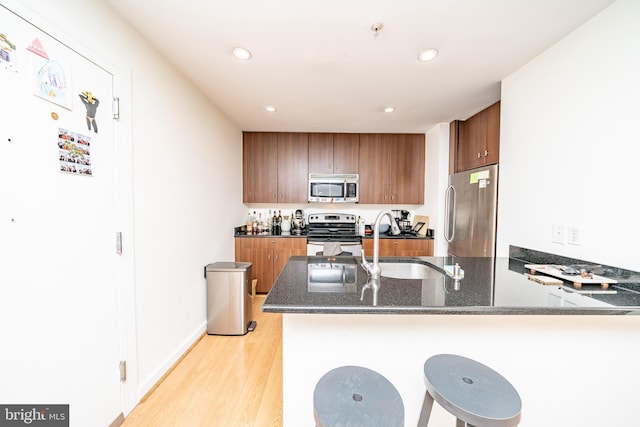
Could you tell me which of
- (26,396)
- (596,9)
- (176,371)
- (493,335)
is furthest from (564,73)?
(176,371)

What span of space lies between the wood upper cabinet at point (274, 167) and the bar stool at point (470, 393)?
9.65ft

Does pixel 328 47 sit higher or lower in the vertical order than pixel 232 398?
higher

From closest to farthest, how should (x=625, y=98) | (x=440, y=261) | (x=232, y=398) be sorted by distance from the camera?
(x=625, y=98) < (x=232, y=398) < (x=440, y=261)

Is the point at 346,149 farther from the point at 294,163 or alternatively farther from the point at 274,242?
the point at 274,242

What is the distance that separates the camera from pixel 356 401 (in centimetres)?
80

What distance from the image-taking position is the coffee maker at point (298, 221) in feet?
12.7

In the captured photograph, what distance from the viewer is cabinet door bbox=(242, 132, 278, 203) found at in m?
3.64

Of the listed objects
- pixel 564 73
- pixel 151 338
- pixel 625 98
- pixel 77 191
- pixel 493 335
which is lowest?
pixel 151 338

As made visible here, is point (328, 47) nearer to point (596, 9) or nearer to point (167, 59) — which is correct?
point (167, 59)

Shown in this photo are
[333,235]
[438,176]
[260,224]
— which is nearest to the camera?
[438,176]

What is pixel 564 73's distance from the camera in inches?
60.6

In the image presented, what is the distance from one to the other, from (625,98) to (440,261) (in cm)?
128

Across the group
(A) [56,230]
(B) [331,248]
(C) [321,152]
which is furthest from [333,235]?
(A) [56,230]

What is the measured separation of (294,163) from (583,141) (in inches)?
117
